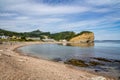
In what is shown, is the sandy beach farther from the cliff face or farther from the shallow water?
the cliff face

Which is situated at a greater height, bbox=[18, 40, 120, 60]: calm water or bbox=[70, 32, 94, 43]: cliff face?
bbox=[70, 32, 94, 43]: cliff face

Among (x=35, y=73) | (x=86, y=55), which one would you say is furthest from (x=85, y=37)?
(x=35, y=73)

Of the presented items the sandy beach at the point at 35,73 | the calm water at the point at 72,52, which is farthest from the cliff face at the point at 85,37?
the sandy beach at the point at 35,73

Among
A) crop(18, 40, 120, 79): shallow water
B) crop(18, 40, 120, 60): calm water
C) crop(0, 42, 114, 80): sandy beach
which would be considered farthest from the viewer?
crop(18, 40, 120, 60): calm water

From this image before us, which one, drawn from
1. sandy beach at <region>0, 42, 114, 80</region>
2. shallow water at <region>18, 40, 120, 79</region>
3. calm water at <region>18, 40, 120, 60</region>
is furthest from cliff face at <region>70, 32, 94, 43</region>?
sandy beach at <region>0, 42, 114, 80</region>

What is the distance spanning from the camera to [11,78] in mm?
10383

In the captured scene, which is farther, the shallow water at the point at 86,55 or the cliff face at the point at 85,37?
the cliff face at the point at 85,37

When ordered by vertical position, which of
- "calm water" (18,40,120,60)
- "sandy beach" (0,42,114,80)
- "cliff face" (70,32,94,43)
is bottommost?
"calm water" (18,40,120,60)

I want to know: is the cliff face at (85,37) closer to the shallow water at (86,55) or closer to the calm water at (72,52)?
the calm water at (72,52)

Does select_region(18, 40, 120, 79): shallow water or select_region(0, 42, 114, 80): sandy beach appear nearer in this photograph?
select_region(0, 42, 114, 80): sandy beach

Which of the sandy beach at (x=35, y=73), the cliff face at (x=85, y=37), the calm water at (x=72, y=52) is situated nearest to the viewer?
the sandy beach at (x=35, y=73)

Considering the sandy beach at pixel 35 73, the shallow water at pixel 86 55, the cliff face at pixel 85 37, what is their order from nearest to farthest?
1. the sandy beach at pixel 35 73
2. the shallow water at pixel 86 55
3. the cliff face at pixel 85 37

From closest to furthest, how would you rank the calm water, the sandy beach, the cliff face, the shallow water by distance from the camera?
the sandy beach < the shallow water < the calm water < the cliff face

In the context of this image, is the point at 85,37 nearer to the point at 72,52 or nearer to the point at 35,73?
the point at 72,52
